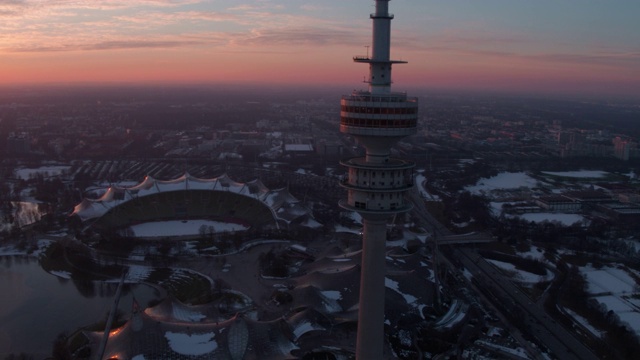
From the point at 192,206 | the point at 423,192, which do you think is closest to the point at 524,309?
the point at 192,206

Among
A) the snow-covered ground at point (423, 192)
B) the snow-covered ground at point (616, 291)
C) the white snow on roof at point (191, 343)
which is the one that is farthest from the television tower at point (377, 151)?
the snow-covered ground at point (423, 192)

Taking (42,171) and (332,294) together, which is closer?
(332,294)

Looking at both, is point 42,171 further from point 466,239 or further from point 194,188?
point 466,239

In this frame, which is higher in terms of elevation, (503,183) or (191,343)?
(191,343)

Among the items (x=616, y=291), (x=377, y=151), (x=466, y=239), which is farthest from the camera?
(x=466, y=239)

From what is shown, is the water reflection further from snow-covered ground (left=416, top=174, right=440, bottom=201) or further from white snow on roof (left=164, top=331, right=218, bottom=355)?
snow-covered ground (left=416, top=174, right=440, bottom=201)

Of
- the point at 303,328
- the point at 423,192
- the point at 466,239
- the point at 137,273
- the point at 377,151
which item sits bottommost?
the point at 423,192

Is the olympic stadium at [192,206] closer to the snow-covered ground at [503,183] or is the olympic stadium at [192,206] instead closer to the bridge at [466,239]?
the bridge at [466,239]
